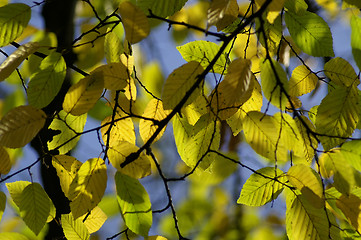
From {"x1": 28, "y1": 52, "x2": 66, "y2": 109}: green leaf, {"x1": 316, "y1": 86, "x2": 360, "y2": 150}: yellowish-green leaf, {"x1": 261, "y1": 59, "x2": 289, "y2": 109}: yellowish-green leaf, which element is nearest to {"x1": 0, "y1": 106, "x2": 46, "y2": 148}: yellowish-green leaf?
{"x1": 28, "y1": 52, "x2": 66, "y2": 109}: green leaf

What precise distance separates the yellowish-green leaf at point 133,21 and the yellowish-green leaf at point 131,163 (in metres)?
0.22

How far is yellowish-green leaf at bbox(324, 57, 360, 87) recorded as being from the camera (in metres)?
0.93

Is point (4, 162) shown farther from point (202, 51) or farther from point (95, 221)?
point (202, 51)

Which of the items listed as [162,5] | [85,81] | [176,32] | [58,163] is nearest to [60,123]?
[58,163]

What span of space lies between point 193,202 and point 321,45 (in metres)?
3.04

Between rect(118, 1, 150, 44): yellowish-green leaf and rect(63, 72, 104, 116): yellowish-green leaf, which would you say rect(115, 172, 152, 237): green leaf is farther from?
rect(118, 1, 150, 44): yellowish-green leaf

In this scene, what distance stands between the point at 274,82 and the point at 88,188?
1.39 ft

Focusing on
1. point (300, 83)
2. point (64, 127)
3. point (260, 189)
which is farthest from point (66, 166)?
point (300, 83)

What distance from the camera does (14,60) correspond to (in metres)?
0.79

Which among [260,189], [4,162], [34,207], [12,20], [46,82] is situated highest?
[12,20]

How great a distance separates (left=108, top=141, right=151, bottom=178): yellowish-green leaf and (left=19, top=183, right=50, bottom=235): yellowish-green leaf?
20 centimetres

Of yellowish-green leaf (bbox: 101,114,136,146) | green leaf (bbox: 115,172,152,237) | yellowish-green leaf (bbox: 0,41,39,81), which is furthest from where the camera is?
yellowish-green leaf (bbox: 101,114,136,146)

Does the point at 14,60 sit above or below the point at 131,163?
above

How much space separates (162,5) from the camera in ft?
2.93
